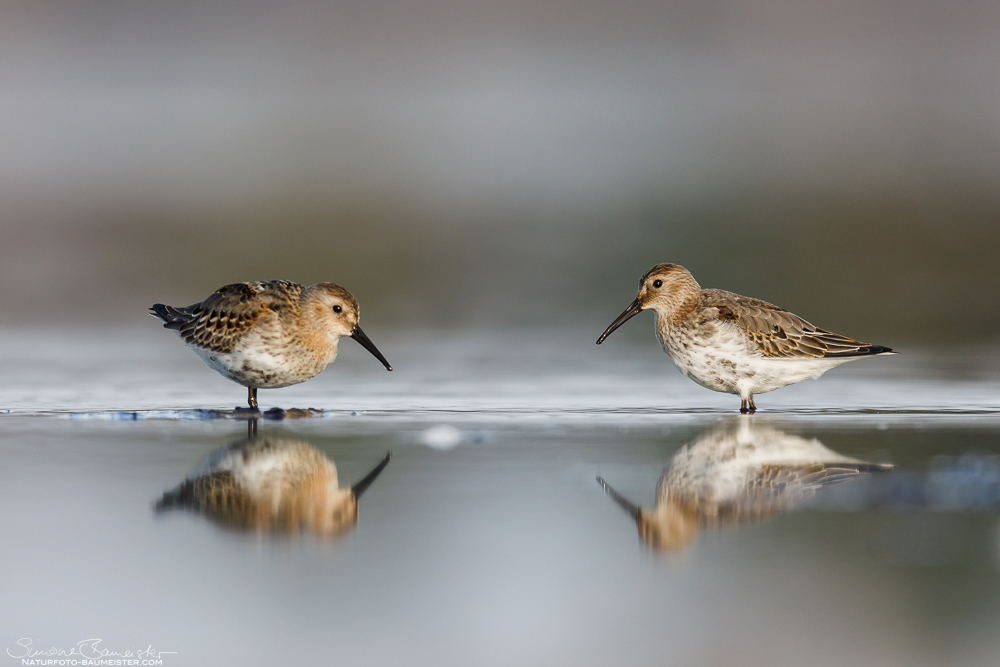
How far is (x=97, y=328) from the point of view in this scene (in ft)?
36.2

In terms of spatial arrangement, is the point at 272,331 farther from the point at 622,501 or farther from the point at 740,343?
the point at 622,501

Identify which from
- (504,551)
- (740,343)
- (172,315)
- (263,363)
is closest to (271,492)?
(504,551)

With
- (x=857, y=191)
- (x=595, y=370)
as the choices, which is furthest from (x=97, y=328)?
(x=857, y=191)

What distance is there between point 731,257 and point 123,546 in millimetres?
12420

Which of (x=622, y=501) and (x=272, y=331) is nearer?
(x=622, y=501)

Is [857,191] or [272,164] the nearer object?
[857,191]

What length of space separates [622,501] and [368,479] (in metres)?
1.13

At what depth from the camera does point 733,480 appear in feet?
16.0

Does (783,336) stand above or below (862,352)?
above

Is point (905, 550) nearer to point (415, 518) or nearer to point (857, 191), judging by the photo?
point (415, 518)

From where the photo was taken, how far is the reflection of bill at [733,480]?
4.22 meters
